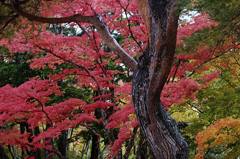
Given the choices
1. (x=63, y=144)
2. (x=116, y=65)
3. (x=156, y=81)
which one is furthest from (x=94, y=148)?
(x=156, y=81)

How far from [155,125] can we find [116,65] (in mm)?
5863

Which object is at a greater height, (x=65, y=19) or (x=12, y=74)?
(x=65, y=19)

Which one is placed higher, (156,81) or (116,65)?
(116,65)

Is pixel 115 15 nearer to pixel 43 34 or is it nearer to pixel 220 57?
pixel 43 34

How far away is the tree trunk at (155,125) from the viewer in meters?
6.09

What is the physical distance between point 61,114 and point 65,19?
3.45 meters

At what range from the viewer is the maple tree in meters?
5.87

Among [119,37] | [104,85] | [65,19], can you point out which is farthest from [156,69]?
[119,37]

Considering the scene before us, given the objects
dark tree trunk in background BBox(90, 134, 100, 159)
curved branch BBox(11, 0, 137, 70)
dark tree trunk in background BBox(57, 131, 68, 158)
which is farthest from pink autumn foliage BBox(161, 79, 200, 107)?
dark tree trunk in background BBox(57, 131, 68, 158)

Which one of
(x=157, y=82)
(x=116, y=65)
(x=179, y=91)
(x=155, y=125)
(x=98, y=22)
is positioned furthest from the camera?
(x=116, y=65)

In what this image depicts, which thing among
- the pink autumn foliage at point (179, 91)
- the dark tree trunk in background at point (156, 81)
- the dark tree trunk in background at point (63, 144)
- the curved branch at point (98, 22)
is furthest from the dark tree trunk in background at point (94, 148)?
the dark tree trunk in background at point (156, 81)

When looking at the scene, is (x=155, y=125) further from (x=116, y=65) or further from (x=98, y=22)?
(x=116, y=65)

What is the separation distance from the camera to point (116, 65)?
11.9 meters

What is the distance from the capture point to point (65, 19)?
23.4 ft
